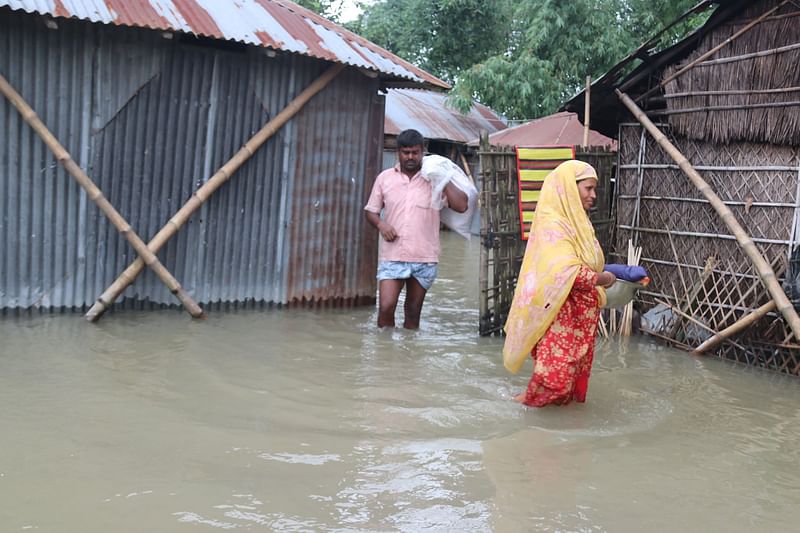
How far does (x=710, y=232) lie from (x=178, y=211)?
15.3 feet

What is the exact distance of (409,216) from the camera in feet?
23.6

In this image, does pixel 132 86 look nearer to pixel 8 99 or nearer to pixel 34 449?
pixel 8 99

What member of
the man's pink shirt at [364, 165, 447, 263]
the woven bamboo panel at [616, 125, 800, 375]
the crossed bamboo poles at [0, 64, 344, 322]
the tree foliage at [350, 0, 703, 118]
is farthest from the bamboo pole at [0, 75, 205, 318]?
the tree foliage at [350, 0, 703, 118]

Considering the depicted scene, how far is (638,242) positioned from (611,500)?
448cm

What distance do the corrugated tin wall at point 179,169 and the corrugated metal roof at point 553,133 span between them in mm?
6442

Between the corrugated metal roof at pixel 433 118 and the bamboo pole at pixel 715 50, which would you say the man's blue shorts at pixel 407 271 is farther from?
the corrugated metal roof at pixel 433 118

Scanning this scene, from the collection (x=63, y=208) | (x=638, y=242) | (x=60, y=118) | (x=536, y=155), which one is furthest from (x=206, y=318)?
(x=638, y=242)

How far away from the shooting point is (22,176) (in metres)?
6.83

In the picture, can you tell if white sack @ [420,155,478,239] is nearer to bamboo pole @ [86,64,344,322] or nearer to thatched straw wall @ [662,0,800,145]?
bamboo pole @ [86,64,344,322]

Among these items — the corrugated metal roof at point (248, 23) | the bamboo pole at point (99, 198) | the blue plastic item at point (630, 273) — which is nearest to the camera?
the blue plastic item at point (630, 273)

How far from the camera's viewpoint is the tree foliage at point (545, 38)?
60.4ft

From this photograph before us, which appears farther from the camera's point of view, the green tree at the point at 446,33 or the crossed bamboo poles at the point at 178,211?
the green tree at the point at 446,33

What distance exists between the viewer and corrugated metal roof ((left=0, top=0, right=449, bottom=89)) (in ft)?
21.3

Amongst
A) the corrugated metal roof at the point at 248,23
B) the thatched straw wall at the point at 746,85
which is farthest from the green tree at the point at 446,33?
the thatched straw wall at the point at 746,85
